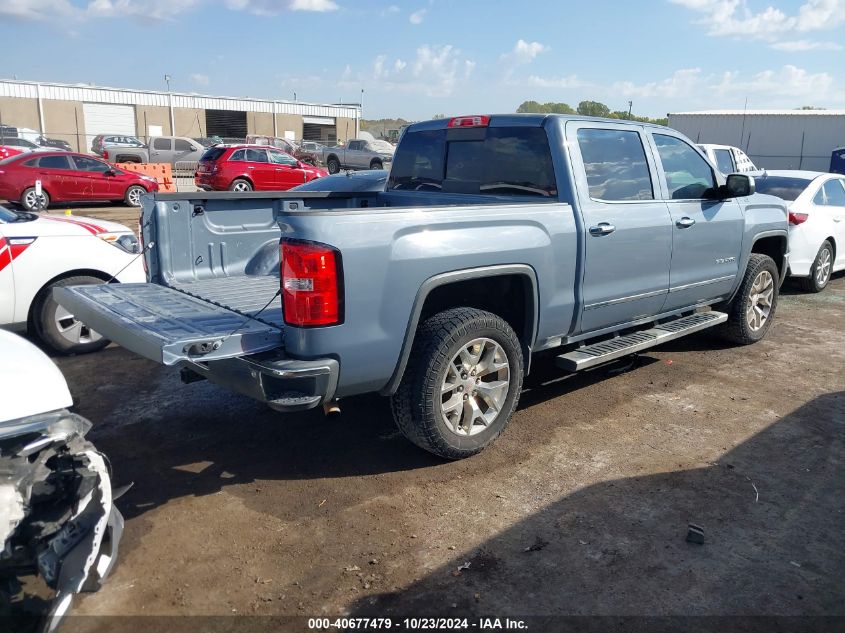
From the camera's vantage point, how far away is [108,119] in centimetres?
4991

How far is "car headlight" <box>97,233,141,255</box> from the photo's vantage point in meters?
6.34

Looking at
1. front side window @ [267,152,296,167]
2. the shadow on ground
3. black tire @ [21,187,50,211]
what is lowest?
the shadow on ground

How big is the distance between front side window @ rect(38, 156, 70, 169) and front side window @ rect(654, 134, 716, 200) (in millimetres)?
15806

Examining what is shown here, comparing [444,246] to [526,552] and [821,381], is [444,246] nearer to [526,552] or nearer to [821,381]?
[526,552]

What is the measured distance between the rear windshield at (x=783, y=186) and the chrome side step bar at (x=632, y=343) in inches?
162

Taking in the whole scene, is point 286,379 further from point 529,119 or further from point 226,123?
point 226,123

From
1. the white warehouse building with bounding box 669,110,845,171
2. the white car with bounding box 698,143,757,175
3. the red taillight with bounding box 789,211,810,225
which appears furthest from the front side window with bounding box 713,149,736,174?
the white warehouse building with bounding box 669,110,845,171

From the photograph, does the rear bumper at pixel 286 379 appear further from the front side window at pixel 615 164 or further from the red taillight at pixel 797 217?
the red taillight at pixel 797 217

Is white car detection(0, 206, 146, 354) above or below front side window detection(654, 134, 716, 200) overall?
below

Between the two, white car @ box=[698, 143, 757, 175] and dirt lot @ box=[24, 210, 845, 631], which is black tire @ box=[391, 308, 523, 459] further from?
white car @ box=[698, 143, 757, 175]

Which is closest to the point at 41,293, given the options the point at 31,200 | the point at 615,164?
the point at 615,164

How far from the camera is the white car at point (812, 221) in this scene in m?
9.01

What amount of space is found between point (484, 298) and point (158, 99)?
2075 inches

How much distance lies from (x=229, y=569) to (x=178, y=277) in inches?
85.1
